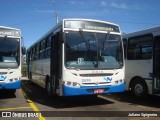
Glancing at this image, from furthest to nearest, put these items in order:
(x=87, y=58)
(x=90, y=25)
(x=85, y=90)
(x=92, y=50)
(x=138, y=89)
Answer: (x=138, y=89) → (x=90, y=25) → (x=92, y=50) → (x=87, y=58) → (x=85, y=90)

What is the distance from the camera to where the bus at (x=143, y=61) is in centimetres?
1167

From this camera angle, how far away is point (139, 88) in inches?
501

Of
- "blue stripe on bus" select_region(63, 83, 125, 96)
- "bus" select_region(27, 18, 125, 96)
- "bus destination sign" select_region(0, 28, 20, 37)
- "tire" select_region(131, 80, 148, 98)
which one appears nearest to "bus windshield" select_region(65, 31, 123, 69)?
"bus" select_region(27, 18, 125, 96)

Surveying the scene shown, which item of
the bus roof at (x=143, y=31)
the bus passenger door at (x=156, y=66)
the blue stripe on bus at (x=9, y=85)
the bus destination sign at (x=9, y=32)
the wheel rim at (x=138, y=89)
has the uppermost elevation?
the bus destination sign at (x=9, y=32)

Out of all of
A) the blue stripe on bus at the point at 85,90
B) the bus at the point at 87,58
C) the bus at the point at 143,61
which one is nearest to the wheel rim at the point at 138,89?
the bus at the point at 143,61

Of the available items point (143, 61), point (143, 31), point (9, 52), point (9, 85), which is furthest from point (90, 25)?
point (9, 85)

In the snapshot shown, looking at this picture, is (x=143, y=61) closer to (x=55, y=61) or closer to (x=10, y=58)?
(x=55, y=61)

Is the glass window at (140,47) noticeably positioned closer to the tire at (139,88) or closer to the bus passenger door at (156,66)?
the bus passenger door at (156,66)

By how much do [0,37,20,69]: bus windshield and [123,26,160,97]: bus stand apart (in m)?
5.40

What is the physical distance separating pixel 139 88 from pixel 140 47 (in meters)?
1.87

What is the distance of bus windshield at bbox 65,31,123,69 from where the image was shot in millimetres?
10664

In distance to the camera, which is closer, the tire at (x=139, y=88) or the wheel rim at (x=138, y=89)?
the tire at (x=139, y=88)

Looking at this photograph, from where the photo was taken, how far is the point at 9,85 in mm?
13227

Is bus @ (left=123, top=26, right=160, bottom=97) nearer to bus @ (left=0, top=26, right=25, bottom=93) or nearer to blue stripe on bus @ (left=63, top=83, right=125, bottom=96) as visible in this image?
blue stripe on bus @ (left=63, top=83, right=125, bottom=96)
